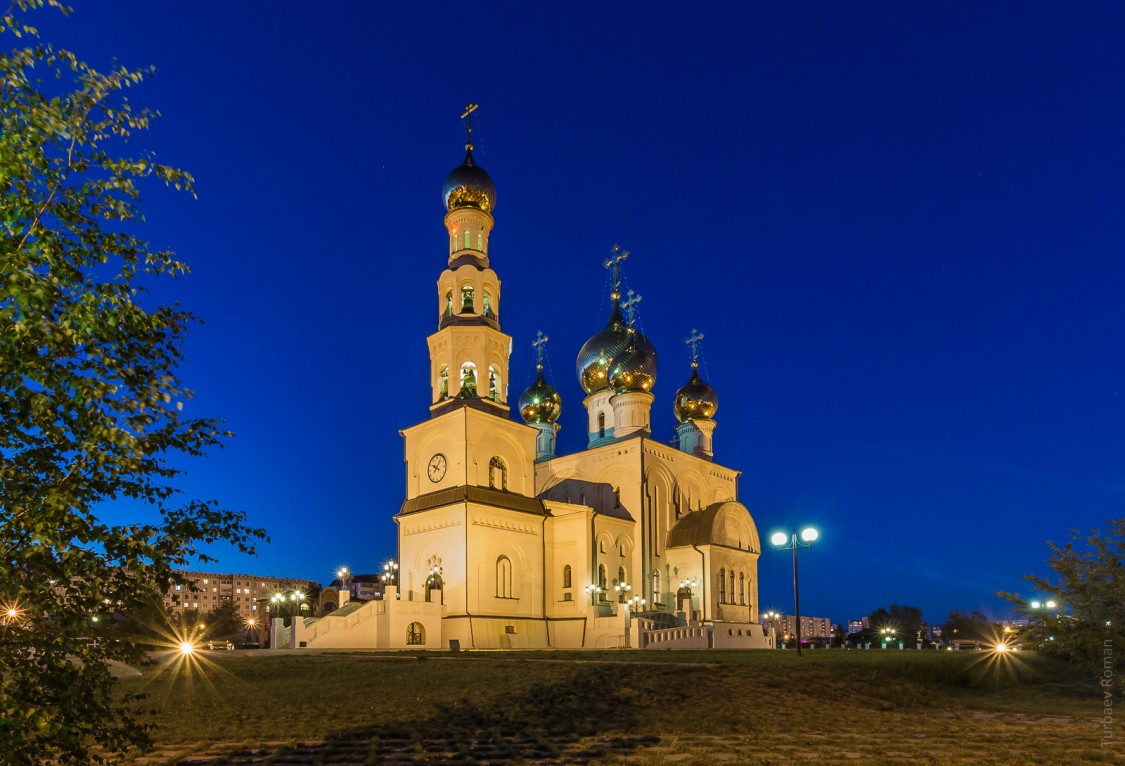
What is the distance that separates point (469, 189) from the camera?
141 feet

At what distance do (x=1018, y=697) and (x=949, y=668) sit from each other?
2020 mm

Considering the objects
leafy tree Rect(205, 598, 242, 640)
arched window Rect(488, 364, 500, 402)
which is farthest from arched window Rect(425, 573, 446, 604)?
leafy tree Rect(205, 598, 242, 640)

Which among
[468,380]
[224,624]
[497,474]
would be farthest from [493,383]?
[224,624]

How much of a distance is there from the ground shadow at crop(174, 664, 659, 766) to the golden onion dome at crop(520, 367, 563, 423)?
136ft

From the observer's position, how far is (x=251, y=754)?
10852 millimetres

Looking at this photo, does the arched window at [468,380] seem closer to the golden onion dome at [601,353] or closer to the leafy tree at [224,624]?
the golden onion dome at [601,353]

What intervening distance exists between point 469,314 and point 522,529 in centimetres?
1035

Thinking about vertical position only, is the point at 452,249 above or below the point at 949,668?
above

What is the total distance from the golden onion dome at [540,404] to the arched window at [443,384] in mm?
15635

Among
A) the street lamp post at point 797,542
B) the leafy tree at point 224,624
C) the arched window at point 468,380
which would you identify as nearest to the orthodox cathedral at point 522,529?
the arched window at point 468,380

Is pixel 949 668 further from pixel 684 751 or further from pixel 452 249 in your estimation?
pixel 452 249

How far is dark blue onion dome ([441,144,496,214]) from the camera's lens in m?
43.1

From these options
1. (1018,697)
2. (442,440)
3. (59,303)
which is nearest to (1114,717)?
(1018,697)

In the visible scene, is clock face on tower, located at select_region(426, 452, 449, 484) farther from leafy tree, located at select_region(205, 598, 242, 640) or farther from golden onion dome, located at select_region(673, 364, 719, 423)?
leafy tree, located at select_region(205, 598, 242, 640)
